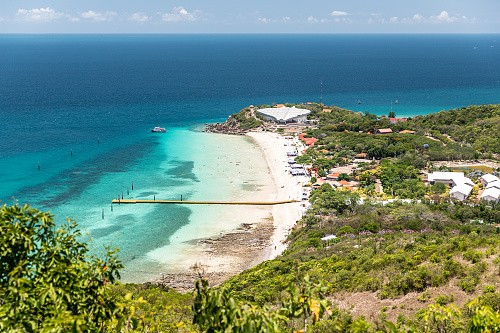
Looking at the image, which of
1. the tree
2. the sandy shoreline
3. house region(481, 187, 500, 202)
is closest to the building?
the sandy shoreline

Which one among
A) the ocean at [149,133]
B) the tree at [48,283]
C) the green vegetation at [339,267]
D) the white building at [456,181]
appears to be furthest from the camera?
the white building at [456,181]

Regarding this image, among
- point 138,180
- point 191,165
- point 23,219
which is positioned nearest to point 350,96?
point 191,165

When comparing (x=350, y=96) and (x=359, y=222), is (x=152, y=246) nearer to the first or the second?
(x=359, y=222)

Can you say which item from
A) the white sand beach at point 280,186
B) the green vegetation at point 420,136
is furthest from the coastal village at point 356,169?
the green vegetation at point 420,136

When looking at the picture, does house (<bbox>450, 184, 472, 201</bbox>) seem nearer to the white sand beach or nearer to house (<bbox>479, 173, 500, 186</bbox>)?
house (<bbox>479, 173, 500, 186</bbox>)

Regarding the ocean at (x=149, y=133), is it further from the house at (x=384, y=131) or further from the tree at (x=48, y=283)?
the house at (x=384, y=131)

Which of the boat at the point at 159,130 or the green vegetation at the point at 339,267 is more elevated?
the green vegetation at the point at 339,267
